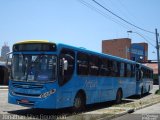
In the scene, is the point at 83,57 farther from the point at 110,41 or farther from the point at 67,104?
the point at 110,41

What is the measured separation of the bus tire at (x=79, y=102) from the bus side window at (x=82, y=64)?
991mm

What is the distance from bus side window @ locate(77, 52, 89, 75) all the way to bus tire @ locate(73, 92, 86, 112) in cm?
99

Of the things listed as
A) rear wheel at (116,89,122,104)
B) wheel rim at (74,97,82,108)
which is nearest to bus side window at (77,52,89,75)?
wheel rim at (74,97,82,108)

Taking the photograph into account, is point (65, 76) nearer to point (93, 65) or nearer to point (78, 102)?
point (78, 102)

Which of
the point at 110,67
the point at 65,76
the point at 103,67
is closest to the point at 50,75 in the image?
the point at 65,76

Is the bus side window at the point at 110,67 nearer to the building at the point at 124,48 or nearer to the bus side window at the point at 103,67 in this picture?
the bus side window at the point at 103,67

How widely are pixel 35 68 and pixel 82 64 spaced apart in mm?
2748

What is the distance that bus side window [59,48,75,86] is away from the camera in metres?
13.6

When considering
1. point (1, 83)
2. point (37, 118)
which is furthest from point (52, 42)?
point (1, 83)

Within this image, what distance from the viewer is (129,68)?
24938 mm

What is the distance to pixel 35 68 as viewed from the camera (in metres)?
13.6

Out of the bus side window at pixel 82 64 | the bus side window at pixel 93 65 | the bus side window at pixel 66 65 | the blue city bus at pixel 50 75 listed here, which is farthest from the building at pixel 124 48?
the bus side window at pixel 66 65

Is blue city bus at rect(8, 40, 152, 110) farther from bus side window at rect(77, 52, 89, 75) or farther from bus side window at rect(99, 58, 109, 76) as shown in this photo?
bus side window at rect(99, 58, 109, 76)

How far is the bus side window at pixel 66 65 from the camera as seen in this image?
534 inches
